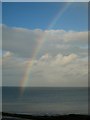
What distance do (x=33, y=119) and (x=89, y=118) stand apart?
2.18 metres

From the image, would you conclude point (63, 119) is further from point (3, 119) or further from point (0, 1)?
point (0, 1)

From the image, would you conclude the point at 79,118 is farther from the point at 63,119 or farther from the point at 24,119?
the point at 24,119

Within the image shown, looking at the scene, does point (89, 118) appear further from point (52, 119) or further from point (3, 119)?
point (3, 119)

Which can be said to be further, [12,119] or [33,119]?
[33,119]

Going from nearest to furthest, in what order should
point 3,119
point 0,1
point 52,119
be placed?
point 0,1 → point 3,119 → point 52,119

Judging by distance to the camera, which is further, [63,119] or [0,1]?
[63,119]

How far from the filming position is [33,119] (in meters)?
12.2

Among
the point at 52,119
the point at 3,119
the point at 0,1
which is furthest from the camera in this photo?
the point at 52,119

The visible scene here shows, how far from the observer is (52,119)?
39.1ft

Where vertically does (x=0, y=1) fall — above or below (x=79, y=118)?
above

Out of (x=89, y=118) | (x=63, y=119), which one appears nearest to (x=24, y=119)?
(x=63, y=119)

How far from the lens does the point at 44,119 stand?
12094 millimetres

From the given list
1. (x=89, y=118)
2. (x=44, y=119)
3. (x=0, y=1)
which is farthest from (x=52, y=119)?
(x=0, y=1)

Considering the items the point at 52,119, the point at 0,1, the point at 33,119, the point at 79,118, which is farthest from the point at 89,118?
the point at 0,1
